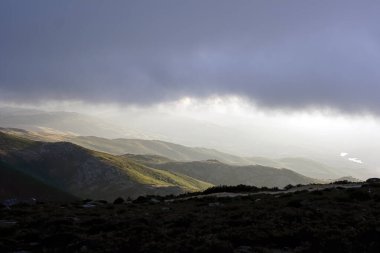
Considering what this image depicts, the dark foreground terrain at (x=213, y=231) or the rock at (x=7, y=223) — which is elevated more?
the dark foreground terrain at (x=213, y=231)

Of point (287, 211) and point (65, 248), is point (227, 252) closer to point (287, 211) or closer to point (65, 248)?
point (65, 248)

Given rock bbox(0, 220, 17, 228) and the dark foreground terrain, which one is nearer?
the dark foreground terrain

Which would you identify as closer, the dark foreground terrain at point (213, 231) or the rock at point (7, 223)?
the dark foreground terrain at point (213, 231)

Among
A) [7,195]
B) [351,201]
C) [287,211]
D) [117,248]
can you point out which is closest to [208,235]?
[117,248]

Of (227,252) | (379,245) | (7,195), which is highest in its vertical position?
(379,245)

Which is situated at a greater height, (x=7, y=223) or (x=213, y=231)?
(x=213, y=231)

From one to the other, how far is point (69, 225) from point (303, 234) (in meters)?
12.6

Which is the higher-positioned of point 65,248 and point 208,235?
point 208,235

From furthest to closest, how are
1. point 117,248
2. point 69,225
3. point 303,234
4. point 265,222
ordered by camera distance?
1. point 69,225
2. point 265,222
3. point 303,234
4. point 117,248

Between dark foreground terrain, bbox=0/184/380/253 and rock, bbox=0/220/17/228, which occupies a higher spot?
dark foreground terrain, bbox=0/184/380/253

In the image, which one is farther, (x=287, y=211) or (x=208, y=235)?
(x=287, y=211)

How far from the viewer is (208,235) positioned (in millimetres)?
19266

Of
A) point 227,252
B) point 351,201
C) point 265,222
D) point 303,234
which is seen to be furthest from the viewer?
point 351,201

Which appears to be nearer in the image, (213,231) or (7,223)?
(213,231)
